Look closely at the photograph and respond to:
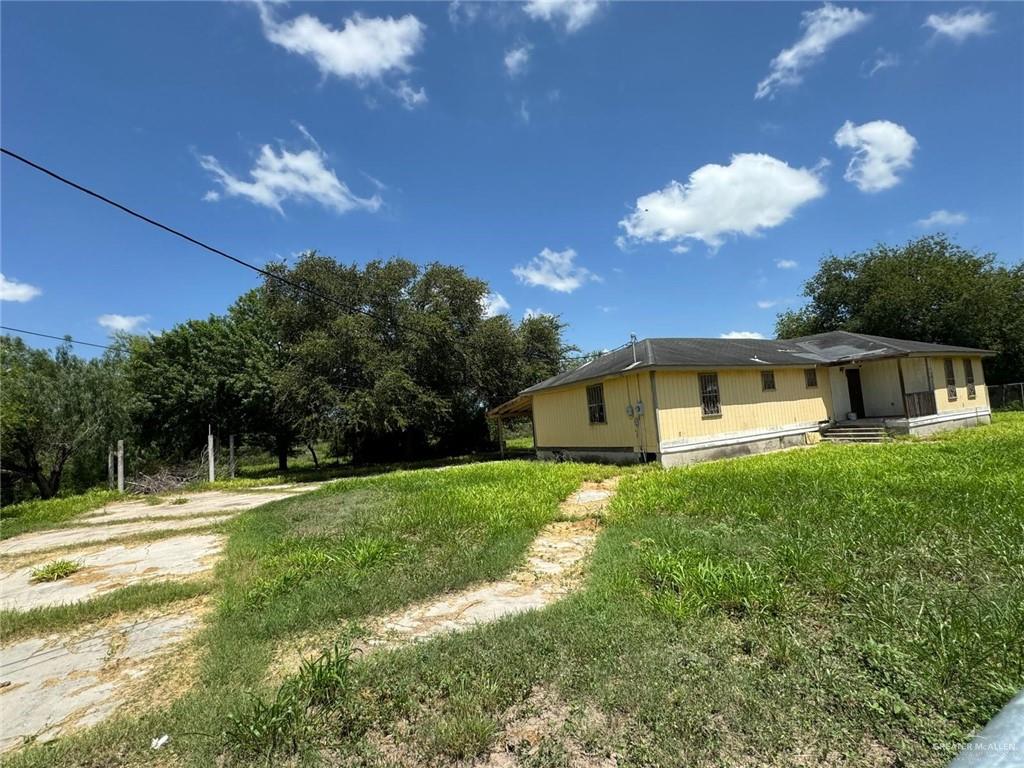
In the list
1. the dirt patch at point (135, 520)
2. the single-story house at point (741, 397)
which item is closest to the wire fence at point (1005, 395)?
the single-story house at point (741, 397)

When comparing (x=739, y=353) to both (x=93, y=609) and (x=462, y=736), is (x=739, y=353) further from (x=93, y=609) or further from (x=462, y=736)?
(x=93, y=609)

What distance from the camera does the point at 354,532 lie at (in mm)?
6473

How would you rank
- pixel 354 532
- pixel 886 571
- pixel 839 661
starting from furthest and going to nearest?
pixel 354 532
pixel 886 571
pixel 839 661

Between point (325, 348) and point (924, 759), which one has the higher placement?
point (325, 348)

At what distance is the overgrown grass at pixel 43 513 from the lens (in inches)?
436

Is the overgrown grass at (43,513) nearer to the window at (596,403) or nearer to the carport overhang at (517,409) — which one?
the carport overhang at (517,409)

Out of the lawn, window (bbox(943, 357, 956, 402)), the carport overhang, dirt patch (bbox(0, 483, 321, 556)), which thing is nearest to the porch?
window (bbox(943, 357, 956, 402))

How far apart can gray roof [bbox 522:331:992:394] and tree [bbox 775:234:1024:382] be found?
9.35 meters

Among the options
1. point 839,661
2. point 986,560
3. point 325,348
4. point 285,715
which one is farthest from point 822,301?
point 285,715

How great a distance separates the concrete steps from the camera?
14.4 meters

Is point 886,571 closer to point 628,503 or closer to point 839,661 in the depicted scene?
point 839,661

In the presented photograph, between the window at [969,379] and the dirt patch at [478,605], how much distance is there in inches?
797

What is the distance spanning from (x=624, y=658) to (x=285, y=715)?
1.87m

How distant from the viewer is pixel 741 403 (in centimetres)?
1413
